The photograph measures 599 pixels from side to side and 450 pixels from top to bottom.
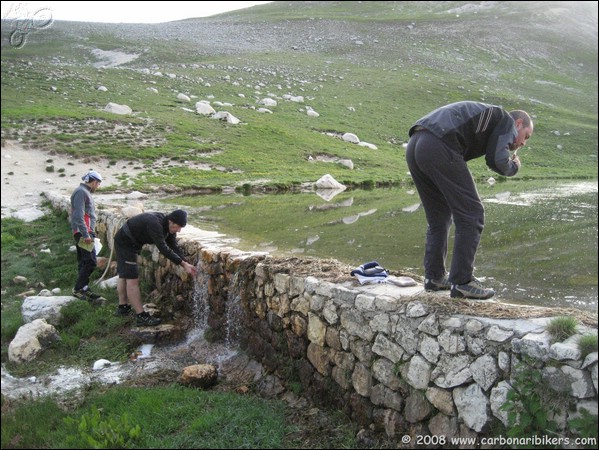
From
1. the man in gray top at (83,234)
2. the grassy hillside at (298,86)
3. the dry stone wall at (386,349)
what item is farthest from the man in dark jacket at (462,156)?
the grassy hillside at (298,86)

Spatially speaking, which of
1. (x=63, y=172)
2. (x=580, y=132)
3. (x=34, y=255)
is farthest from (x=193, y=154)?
(x=580, y=132)

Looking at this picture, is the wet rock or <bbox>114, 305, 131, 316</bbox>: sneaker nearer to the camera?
the wet rock

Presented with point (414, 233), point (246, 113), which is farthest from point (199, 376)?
point (246, 113)

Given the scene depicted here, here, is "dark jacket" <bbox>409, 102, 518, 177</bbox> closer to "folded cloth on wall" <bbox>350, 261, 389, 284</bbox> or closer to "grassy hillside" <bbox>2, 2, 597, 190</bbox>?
"folded cloth on wall" <bbox>350, 261, 389, 284</bbox>

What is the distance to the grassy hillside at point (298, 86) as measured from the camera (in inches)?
1094

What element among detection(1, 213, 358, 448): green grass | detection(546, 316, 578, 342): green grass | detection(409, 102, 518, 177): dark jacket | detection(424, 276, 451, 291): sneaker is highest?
detection(409, 102, 518, 177): dark jacket

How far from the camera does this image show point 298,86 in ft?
167

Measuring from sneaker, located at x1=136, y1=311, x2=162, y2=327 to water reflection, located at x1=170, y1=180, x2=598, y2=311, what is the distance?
6.61 feet

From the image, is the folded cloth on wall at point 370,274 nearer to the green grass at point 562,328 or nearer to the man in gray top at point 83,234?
the green grass at point 562,328

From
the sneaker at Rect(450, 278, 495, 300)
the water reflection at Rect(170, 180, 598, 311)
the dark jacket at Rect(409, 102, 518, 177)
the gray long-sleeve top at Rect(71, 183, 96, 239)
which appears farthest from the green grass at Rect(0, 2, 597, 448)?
the dark jacket at Rect(409, 102, 518, 177)

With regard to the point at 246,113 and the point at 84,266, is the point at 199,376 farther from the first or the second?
the point at 246,113

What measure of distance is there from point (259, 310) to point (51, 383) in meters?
2.83

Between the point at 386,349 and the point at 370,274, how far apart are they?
3.55 feet

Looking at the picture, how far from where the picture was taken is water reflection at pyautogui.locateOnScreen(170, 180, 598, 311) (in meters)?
8.95
